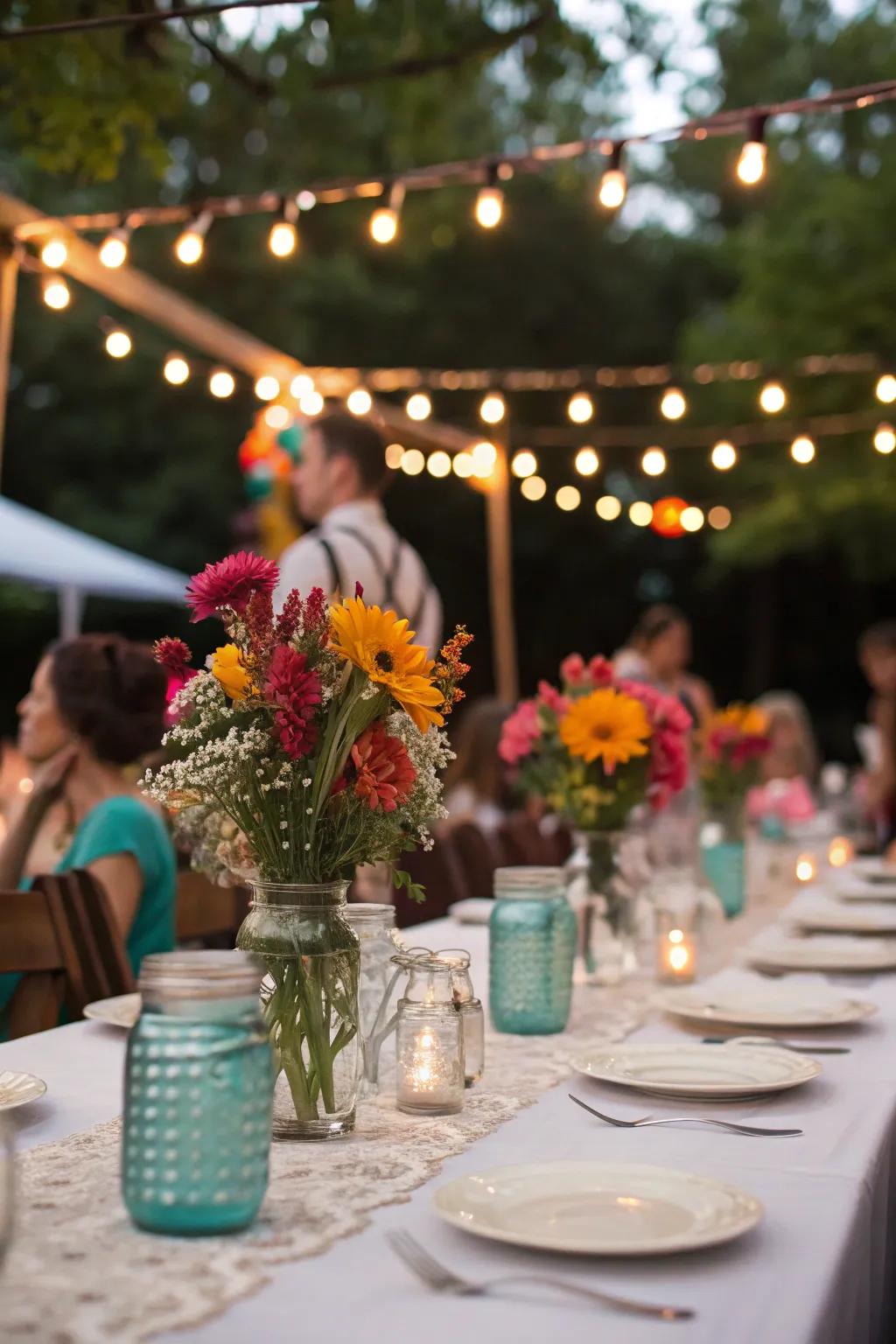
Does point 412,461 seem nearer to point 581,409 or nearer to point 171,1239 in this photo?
point 581,409

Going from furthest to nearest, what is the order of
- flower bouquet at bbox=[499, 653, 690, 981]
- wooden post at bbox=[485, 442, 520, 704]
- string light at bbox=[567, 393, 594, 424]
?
1. wooden post at bbox=[485, 442, 520, 704]
2. string light at bbox=[567, 393, 594, 424]
3. flower bouquet at bbox=[499, 653, 690, 981]

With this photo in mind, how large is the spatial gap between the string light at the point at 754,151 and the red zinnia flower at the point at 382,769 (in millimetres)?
2484

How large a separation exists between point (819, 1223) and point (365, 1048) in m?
0.55

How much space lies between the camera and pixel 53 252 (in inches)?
170

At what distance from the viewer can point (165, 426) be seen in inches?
579

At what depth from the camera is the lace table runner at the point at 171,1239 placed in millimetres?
966

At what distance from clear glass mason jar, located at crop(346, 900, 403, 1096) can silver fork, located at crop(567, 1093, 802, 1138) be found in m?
0.21

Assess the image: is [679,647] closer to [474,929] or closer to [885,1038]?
[474,929]

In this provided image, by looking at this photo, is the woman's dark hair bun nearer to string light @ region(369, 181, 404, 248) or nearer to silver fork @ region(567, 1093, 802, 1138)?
silver fork @ region(567, 1093, 802, 1138)

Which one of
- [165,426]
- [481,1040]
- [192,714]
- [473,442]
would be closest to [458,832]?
[481,1040]

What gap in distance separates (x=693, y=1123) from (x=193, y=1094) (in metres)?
0.58

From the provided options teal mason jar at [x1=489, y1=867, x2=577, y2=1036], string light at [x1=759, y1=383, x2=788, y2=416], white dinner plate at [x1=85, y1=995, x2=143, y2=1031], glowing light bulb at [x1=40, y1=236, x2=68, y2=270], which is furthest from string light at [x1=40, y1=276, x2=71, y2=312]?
teal mason jar at [x1=489, y1=867, x2=577, y2=1036]

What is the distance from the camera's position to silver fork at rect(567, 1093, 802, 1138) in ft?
4.71

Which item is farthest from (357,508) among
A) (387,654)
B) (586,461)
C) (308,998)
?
(586,461)
